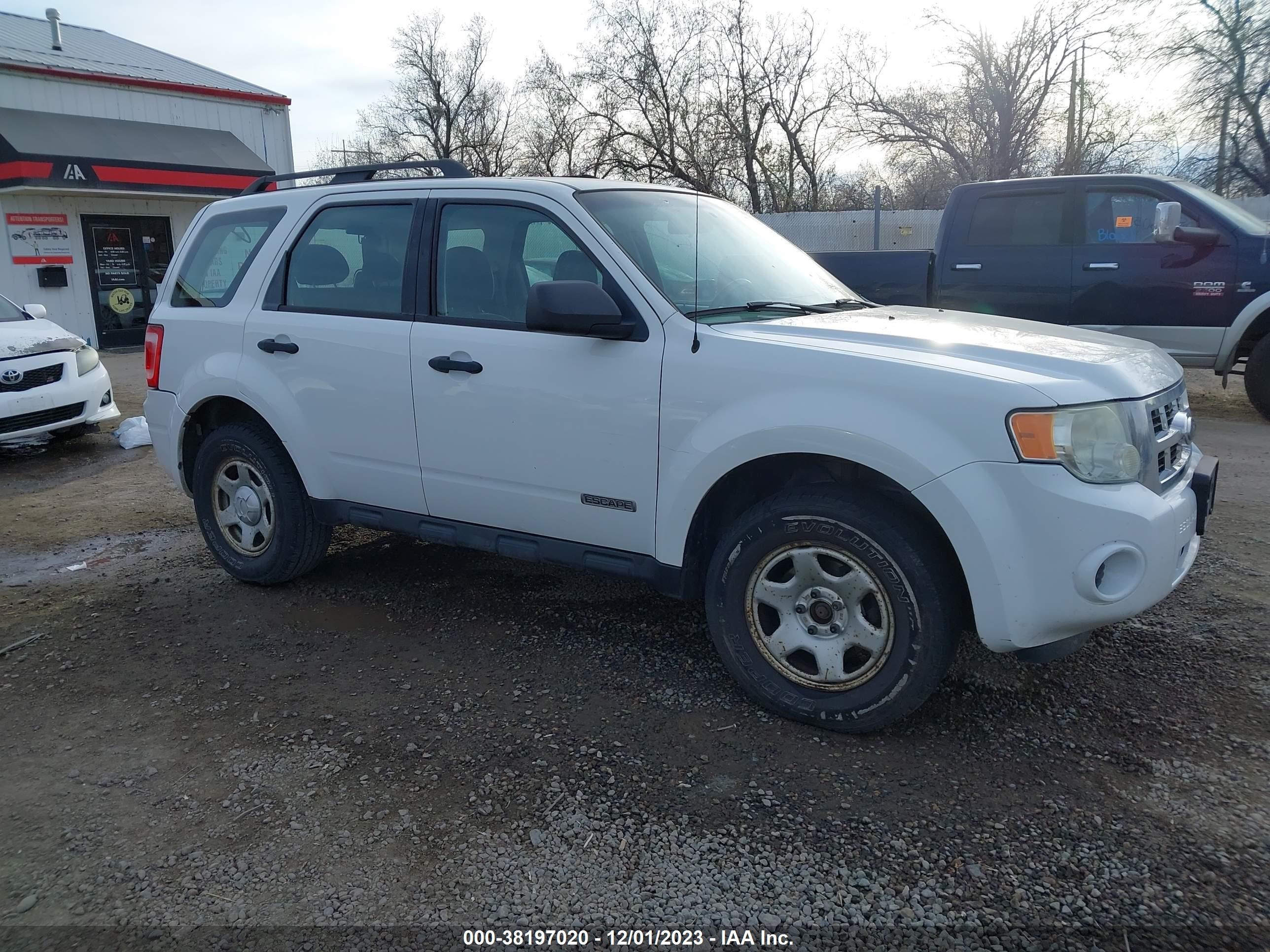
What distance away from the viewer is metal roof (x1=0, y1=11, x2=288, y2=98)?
691 inches

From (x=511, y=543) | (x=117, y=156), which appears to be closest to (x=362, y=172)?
(x=511, y=543)

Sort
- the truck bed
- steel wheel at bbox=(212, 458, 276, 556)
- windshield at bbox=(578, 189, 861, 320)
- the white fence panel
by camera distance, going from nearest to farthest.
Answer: windshield at bbox=(578, 189, 861, 320), steel wheel at bbox=(212, 458, 276, 556), the truck bed, the white fence panel

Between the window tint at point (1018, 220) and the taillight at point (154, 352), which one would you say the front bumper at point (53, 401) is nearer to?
the taillight at point (154, 352)

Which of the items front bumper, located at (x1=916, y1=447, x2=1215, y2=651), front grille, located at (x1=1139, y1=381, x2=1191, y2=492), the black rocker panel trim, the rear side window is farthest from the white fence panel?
front bumper, located at (x1=916, y1=447, x2=1215, y2=651)

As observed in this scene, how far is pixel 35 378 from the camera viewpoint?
8.45m

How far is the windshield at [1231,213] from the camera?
8.32 meters

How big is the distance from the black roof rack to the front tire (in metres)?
2.18

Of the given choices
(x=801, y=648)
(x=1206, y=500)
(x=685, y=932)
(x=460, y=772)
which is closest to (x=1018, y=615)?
(x=801, y=648)

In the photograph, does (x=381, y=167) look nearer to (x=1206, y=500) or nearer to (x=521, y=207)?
(x=521, y=207)

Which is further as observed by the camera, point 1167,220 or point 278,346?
point 1167,220

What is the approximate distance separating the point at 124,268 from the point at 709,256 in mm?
17341

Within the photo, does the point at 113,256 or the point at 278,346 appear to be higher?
the point at 113,256

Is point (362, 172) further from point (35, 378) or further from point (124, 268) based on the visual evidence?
point (124, 268)

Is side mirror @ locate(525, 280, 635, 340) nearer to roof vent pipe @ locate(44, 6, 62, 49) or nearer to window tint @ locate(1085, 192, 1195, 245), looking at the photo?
window tint @ locate(1085, 192, 1195, 245)
